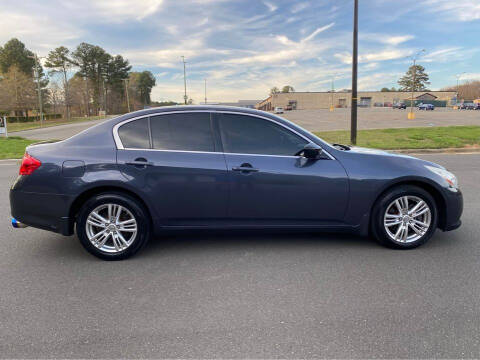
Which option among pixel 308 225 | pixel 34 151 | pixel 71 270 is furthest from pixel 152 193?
pixel 308 225

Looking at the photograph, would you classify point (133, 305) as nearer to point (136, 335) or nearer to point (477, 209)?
point (136, 335)

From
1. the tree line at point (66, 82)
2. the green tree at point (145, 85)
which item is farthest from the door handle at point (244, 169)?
the green tree at point (145, 85)

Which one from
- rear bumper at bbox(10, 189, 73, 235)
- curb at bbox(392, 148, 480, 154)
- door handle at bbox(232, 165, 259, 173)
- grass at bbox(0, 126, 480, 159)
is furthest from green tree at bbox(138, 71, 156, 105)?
door handle at bbox(232, 165, 259, 173)

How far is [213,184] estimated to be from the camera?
368 centimetres

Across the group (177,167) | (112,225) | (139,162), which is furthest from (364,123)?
(112,225)

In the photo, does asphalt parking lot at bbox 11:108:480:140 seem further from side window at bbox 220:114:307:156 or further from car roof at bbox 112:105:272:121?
side window at bbox 220:114:307:156

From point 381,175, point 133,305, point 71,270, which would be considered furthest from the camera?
point 381,175

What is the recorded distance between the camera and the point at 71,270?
3.51 m

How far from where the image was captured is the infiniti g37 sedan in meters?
3.68

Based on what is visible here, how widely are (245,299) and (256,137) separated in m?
1.74

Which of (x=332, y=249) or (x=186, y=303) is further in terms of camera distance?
(x=332, y=249)

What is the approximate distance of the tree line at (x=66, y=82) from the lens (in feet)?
177

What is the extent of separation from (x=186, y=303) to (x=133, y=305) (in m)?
0.43

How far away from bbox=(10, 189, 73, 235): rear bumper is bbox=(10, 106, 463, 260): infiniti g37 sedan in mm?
11
